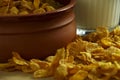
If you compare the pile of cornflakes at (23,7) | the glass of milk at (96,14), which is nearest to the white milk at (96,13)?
the glass of milk at (96,14)

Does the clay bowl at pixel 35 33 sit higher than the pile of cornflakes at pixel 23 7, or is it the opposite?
the pile of cornflakes at pixel 23 7

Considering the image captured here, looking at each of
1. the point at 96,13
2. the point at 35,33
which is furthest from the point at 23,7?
the point at 96,13

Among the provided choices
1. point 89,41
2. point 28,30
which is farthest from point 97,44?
point 28,30

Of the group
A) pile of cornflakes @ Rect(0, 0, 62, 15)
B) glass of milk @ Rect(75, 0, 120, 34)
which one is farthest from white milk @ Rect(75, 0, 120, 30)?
pile of cornflakes @ Rect(0, 0, 62, 15)

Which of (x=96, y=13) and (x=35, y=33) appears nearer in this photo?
(x=35, y=33)

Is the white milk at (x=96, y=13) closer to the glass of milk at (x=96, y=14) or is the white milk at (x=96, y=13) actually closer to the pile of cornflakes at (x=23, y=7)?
the glass of milk at (x=96, y=14)

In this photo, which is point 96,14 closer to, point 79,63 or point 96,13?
point 96,13

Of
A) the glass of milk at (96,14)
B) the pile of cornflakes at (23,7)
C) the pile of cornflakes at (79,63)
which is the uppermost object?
the pile of cornflakes at (23,7)

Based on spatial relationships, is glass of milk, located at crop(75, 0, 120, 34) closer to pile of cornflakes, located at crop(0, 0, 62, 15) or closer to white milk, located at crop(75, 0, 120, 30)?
white milk, located at crop(75, 0, 120, 30)
